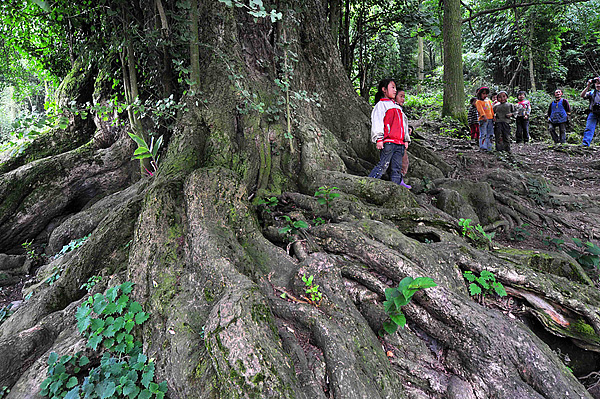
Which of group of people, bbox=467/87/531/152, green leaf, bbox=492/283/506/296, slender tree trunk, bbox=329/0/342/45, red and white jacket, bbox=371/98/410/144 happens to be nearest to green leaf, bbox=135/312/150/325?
green leaf, bbox=492/283/506/296

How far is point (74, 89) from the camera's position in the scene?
18.6 feet

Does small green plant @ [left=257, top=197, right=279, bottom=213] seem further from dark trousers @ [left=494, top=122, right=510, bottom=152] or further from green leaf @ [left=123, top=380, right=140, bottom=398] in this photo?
dark trousers @ [left=494, top=122, right=510, bottom=152]

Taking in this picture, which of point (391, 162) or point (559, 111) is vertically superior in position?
point (559, 111)

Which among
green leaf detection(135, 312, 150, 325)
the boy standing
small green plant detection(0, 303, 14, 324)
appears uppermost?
the boy standing

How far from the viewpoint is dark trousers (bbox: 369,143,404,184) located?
4465 millimetres

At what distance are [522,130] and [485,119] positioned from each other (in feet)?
13.3

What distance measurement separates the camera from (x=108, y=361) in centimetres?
206

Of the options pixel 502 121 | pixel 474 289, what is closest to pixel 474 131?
pixel 502 121

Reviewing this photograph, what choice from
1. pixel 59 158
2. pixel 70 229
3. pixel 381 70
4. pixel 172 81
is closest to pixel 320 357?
pixel 70 229

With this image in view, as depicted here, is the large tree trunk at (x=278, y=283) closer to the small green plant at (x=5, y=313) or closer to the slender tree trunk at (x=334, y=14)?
the small green plant at (x=5, y=313)

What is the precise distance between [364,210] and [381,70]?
633 centimetres

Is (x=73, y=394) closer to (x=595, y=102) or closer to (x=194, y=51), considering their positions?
(x=194, y=51)

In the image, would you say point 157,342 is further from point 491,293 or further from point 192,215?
point 491,293

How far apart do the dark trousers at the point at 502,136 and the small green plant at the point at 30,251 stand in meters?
9.86
